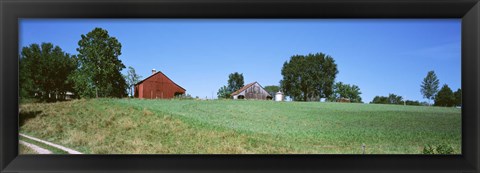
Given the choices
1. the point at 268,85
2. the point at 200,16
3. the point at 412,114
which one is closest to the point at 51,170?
the point at 200,16

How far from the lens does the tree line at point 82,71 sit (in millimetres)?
2094

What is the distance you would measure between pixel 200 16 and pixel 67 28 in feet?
2.93

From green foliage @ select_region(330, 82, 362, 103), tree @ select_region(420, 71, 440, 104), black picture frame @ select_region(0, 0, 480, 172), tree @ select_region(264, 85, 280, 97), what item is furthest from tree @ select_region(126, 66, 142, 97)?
tree @ select_region(420, 71, 440, 104)

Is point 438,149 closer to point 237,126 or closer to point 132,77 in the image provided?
point 237,126

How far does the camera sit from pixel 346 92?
224 cm

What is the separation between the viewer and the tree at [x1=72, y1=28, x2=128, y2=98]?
7.16ft

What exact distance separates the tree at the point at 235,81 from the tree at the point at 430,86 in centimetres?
120

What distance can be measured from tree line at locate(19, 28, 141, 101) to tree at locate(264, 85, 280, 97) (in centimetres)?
89

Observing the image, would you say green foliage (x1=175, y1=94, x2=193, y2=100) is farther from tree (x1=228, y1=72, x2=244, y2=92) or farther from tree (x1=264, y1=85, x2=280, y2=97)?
tree (x1=264, y1=85, x2=280, y2=97)

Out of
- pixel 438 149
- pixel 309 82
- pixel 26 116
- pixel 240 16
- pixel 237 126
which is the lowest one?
pixel 438 149

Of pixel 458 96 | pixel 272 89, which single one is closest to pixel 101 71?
pixel 272 89

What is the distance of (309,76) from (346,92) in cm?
27

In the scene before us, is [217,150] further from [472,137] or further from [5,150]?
[472,137]

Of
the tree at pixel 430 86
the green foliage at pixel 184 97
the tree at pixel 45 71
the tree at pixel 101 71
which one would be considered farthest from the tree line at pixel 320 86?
the tree at pixel 45 71
